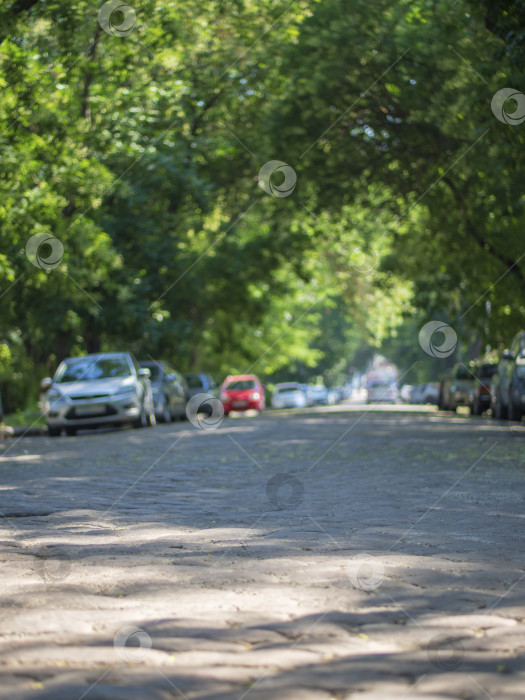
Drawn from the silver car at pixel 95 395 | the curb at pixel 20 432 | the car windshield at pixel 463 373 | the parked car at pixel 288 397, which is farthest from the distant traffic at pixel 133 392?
the parked car at pixel 288 397

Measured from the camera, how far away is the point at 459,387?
121 feet

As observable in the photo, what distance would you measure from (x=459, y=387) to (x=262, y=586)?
106 feet

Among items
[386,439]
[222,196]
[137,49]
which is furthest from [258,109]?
[386,439]

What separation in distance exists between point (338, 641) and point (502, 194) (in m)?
18.4

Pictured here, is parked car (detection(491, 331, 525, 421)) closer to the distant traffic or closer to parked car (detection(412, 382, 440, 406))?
the distant traffic

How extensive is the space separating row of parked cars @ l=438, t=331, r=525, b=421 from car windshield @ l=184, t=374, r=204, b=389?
9039 millimetres

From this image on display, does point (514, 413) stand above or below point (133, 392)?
below

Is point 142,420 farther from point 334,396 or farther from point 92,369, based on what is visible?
point 334,396

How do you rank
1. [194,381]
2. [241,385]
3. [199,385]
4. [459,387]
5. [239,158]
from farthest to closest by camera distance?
[241,385], [459,387], [194,381], [199,385], [239,158]

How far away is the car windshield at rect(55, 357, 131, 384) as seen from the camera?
22.2m

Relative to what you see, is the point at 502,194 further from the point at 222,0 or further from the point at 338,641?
the point at 338,641

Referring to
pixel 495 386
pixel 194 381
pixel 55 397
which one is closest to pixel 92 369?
pixel 55 397

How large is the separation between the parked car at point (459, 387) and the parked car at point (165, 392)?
1115 cm

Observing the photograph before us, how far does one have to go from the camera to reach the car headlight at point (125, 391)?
21562 millimetres
